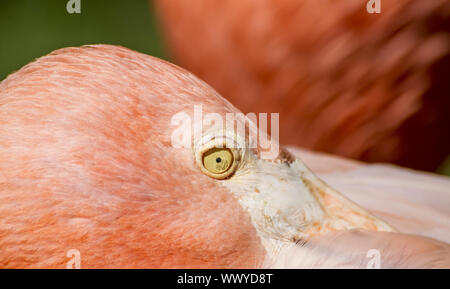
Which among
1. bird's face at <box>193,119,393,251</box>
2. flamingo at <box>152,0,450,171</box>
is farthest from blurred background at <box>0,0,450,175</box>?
bird's face at <box>193,119,393,251</box>

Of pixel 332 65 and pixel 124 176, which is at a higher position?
pixel 332 65

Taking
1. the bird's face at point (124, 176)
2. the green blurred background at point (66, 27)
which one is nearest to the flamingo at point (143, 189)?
the bird's face at point (124, 176)

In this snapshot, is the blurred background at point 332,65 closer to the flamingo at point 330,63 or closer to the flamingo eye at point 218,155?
the flamingo at point 330,63

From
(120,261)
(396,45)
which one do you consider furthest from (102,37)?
(120,261)

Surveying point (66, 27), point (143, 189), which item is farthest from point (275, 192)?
point (66, 27)

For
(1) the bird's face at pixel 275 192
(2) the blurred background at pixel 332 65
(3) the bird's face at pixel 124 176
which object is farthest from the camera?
(2) the blurred background at pixel 332 65

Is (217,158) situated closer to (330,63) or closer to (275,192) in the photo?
(275,192)

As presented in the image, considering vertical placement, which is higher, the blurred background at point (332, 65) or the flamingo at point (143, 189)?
the blurred background at point (332, 65)
